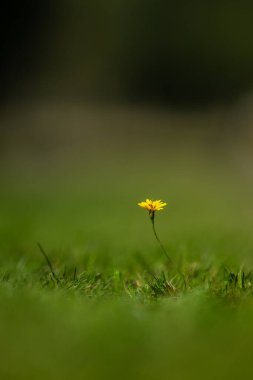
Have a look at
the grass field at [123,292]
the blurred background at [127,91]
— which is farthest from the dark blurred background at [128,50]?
the grass field at [123,292]

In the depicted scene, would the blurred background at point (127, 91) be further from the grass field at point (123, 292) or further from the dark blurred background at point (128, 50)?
the grass field at point (123, 292)

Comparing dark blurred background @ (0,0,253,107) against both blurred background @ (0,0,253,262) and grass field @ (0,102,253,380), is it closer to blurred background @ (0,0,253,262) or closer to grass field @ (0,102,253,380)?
blurred background @ (0,0,253,262)

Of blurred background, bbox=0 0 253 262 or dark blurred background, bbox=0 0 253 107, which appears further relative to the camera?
dark blurred background, bbox=0 0 253 107

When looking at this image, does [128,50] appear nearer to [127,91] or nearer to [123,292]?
[127,91]

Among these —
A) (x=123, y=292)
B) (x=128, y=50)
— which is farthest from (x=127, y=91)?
A: (x=123, y=292)

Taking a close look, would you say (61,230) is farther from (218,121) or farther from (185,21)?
(185,21)

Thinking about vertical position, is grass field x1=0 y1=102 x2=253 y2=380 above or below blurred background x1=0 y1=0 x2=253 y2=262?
above

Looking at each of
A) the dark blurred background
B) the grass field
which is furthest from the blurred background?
the grass field

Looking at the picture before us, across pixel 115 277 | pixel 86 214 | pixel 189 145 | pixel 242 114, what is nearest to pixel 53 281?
pixel 115 277
